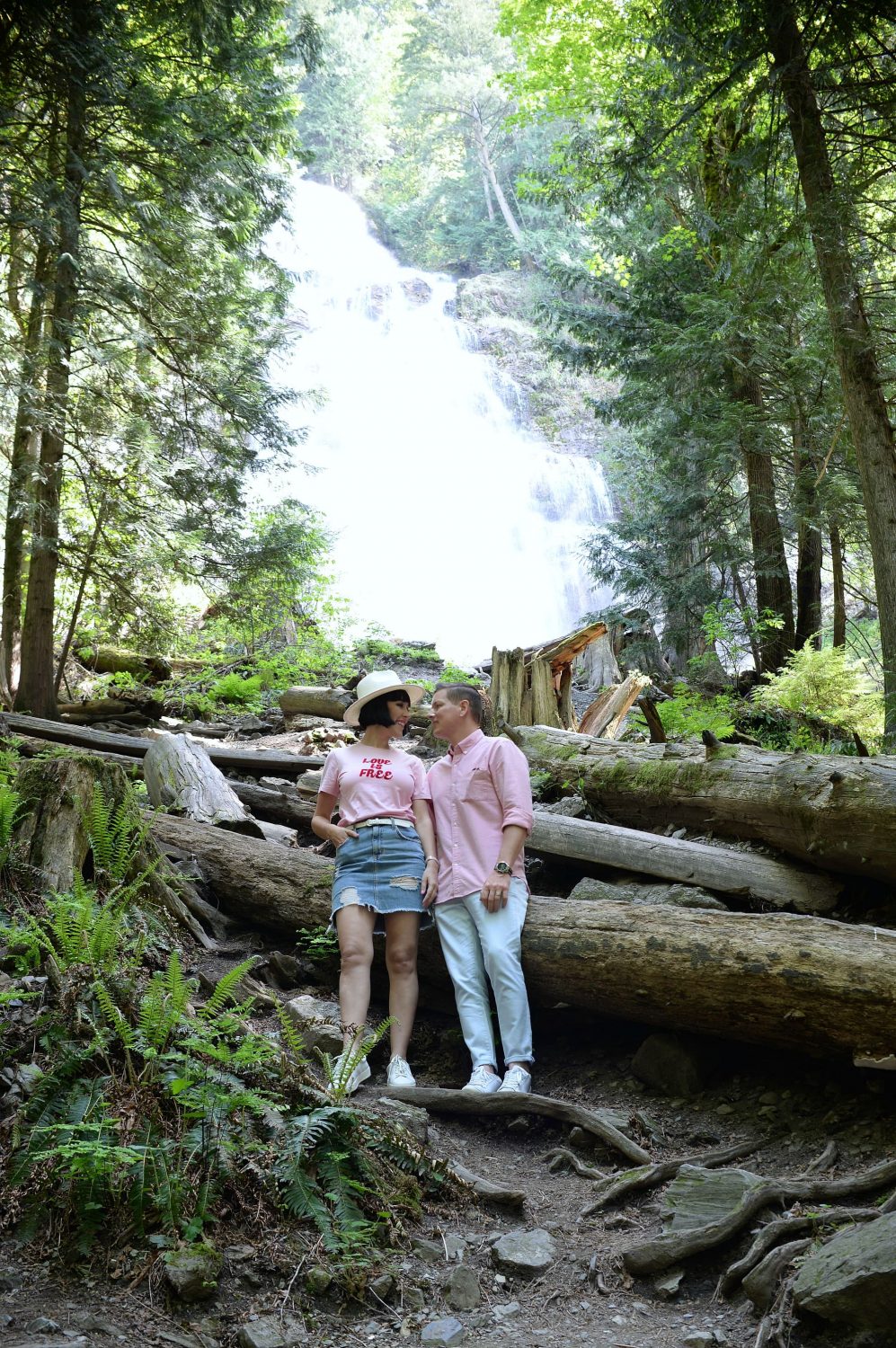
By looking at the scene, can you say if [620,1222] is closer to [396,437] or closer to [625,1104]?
[625,1104]

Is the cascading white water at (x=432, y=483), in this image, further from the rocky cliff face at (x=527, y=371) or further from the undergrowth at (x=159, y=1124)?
the undergrowth at (x=159, y=1124)

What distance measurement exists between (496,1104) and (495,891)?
1.00 m

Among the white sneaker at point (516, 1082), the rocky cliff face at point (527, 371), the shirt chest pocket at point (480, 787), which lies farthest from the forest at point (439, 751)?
the rocky cliff face at point (527, 371)

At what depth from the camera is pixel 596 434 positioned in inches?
1481

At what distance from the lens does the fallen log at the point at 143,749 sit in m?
9.40

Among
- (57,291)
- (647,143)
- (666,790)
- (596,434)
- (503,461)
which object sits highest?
(596,434)

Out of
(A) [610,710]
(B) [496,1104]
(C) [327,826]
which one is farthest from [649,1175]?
(A) [610,710]

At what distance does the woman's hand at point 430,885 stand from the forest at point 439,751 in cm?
55

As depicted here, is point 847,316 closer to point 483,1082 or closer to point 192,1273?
point 483,1082

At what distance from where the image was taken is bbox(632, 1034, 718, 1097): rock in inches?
179

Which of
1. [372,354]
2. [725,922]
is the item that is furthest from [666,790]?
[372,354]

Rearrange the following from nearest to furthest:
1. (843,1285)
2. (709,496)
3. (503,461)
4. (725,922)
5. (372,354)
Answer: (843,1285)
(725,922)
(709,496)
(503,461)
(372,354)

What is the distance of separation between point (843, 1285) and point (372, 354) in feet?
117

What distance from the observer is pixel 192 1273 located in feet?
8.96
